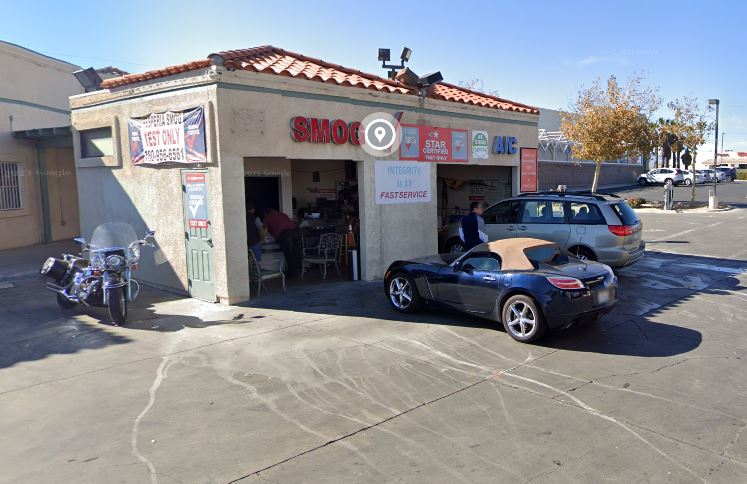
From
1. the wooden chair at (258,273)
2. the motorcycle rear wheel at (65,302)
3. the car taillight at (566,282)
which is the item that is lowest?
the motorcycle rear wheel at (65,302)

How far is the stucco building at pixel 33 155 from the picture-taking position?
15602 millimetres

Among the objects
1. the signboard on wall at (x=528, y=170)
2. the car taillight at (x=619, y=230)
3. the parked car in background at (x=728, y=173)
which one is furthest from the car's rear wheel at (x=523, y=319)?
the parked car in background at (x=728, y=173)

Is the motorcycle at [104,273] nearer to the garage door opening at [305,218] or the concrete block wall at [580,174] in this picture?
the garage door opening at [305,218]

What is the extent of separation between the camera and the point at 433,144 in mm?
13133

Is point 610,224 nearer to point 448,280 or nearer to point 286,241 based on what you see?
point 448,280

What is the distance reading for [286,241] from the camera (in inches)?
479

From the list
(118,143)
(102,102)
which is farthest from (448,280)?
(102,102)

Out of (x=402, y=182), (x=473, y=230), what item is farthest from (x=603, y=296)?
(x=402, y=182)

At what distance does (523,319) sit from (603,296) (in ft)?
3.56

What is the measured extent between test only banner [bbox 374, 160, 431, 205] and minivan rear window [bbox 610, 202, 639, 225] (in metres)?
3.93

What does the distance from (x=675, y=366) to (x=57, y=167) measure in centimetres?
1656

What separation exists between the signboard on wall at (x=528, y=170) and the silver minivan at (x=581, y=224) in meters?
3.37

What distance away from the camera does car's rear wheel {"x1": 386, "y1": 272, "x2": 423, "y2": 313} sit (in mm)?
9016

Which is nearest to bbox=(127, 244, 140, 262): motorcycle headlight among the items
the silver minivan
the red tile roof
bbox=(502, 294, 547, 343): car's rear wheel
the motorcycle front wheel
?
the motorcycle front wheel
